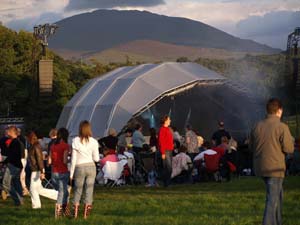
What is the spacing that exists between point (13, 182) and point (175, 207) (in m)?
3.29

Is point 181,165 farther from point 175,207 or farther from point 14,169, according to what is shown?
point 175,207

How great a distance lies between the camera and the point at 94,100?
30.8m

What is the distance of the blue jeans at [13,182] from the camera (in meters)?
13.8

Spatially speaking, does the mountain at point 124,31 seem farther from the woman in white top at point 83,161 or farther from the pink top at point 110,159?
the woman in white top at point 83,161

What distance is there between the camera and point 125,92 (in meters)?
29.4

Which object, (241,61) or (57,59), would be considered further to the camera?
(57,59)

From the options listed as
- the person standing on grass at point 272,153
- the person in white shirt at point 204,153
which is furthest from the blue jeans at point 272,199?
the person in white shirt at point 204,153

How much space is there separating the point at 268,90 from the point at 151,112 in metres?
8.96

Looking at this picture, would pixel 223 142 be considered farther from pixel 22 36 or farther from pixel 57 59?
pixel 57 59

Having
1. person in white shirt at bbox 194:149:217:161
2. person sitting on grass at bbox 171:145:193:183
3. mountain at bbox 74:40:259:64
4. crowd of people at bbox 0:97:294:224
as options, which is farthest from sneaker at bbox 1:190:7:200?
mountain at bbox 74:40:259:64

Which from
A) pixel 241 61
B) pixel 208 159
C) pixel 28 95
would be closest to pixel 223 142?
pixel 208 159

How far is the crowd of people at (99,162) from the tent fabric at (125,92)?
6.50 meters

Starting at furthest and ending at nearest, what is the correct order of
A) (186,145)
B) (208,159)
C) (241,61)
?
(241,61) < (186,145) < (208,159)

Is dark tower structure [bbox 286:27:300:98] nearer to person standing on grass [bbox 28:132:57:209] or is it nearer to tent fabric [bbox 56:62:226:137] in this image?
tent fabric [bbox 56:62:226:137]
